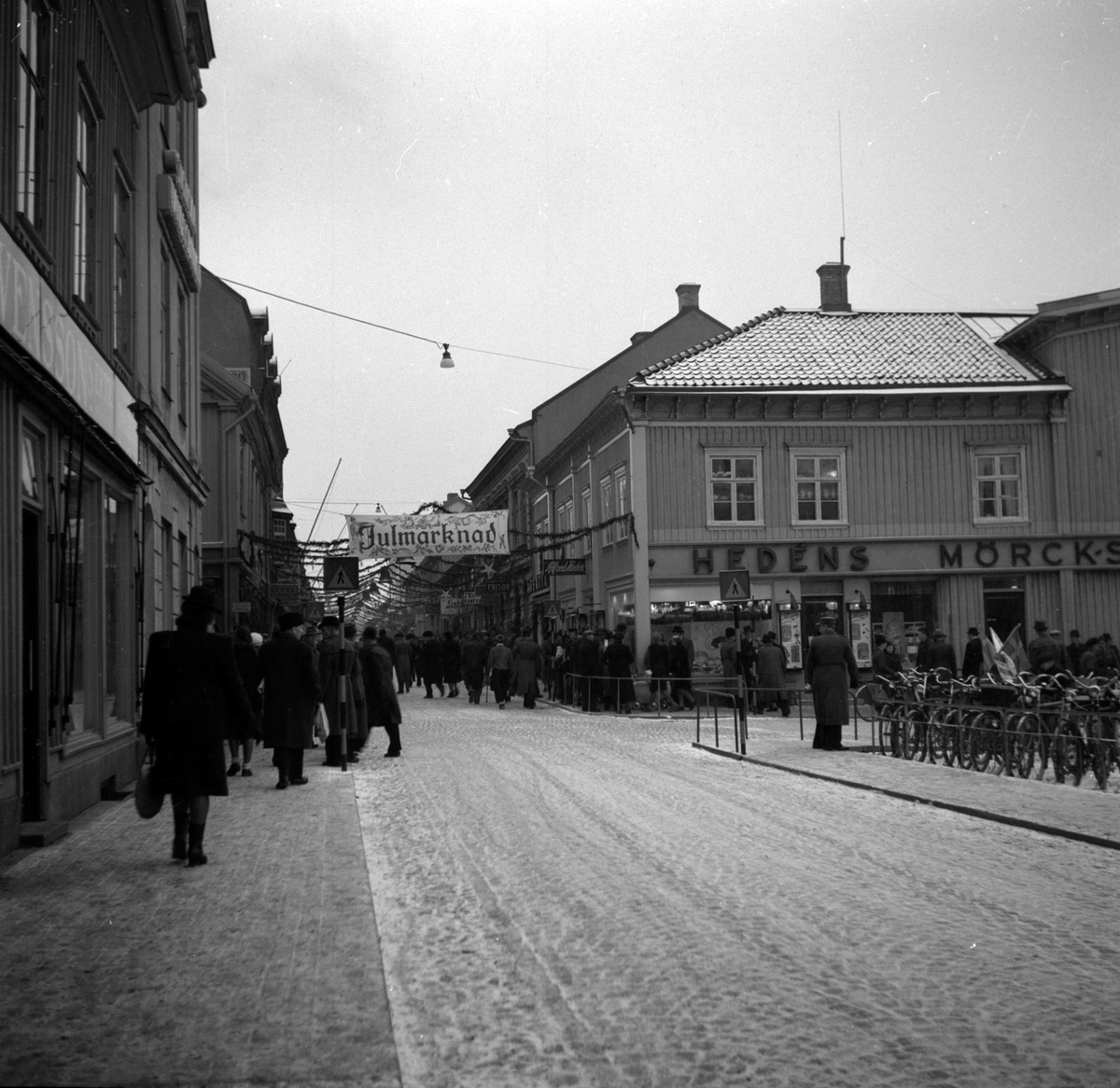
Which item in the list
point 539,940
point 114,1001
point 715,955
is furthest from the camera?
point 539,940

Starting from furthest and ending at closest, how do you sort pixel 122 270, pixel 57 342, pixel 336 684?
pixel 336 684, pixel 122 270, pixel 57 342

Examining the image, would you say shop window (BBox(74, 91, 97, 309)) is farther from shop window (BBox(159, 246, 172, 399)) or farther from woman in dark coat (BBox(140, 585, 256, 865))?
shop window (BBox(159, 246, 172, 399))

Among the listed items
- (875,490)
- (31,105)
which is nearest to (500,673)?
(875,490)

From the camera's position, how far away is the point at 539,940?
6.98 meters

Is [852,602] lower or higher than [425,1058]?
higher

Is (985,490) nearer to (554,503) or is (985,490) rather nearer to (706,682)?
(706,682)

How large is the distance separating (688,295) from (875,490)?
18.3 m

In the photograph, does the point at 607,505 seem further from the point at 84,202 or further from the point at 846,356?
the point at 84,202

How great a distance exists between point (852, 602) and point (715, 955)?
2775 cm

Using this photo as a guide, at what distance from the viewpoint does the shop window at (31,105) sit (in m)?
10.9

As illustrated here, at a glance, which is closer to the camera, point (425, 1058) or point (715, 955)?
point (425, 1058)

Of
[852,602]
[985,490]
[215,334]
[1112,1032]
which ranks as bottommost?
[1112,1032]

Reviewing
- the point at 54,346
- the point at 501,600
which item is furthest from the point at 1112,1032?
the point at 501,600

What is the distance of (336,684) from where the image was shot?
17.0 m
